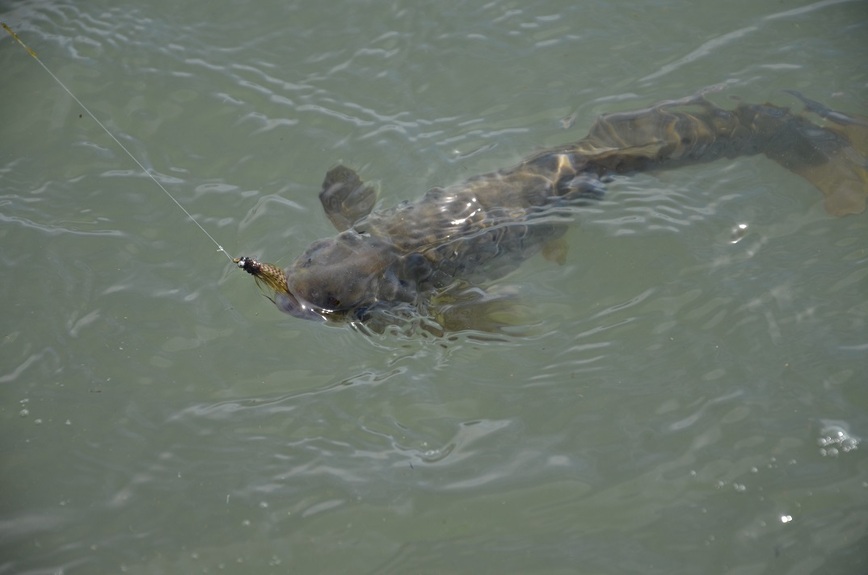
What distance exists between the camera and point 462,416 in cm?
448

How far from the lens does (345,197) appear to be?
17.7ft

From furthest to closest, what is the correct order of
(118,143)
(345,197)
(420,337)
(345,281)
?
(118,143) < (345,197) < (420,337) < (345,281)

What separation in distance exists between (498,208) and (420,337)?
980 mm

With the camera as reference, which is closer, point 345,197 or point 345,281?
point 345,281

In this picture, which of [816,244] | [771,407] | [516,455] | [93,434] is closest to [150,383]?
[93,434]

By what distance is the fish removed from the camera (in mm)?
4754

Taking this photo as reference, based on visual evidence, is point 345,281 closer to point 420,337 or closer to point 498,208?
point 420,337

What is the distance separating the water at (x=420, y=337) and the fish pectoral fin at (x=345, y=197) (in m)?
0.11

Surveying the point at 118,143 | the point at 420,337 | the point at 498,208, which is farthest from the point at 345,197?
the point at 118,143

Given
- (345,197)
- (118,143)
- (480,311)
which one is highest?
(118,143)

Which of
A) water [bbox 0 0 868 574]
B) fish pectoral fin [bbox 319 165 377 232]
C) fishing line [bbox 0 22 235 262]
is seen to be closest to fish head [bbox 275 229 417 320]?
water [bbox 0 0 868 574]

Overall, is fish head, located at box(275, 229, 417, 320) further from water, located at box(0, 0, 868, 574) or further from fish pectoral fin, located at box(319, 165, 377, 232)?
fish pectoral fin, located at box(319, 165, 377, 232)

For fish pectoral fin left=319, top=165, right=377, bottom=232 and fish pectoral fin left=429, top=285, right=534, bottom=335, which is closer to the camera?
fish pectoral fin left=429, top=285, right=534, bottom=335

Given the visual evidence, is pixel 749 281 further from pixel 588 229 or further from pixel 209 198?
pixel 209 198
